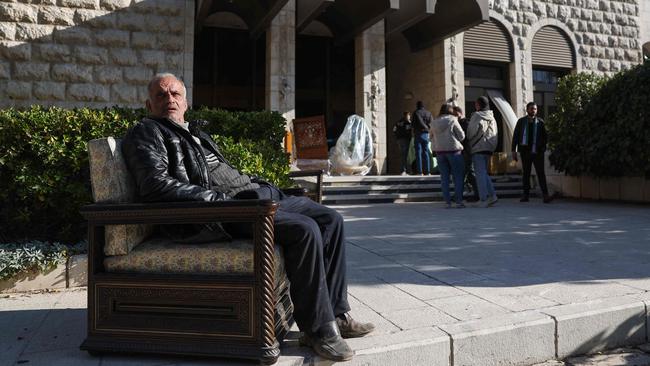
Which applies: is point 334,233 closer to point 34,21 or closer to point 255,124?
point 255,124

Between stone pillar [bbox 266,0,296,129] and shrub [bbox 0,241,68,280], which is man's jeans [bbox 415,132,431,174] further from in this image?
shrub [bbox 0,241,68,280]

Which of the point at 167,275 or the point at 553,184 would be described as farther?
the point at 553,184

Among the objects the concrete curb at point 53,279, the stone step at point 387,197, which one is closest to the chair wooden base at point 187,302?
the concrete curb at point 53,279

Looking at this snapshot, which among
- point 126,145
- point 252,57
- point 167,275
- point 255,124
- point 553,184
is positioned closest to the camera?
point 167,275

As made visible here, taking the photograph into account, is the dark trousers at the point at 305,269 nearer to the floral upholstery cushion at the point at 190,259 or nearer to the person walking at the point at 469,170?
the floral upholstery cushion at the point at 190,259

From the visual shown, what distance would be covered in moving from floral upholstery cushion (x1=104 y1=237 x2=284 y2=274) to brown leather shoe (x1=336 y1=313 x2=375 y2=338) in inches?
17.3

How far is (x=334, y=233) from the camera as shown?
8.78 feet

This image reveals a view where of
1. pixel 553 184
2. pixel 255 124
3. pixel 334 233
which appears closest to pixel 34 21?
pixel 255 124

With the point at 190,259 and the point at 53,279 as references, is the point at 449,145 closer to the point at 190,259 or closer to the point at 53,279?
the point at 53,279

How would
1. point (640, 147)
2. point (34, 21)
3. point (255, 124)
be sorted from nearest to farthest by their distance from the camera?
point (255, 124), point (640, 147), point (34, 21)

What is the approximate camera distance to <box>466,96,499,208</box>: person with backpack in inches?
335

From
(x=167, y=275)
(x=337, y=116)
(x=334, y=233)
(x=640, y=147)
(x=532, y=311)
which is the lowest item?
(x=532, y=311)

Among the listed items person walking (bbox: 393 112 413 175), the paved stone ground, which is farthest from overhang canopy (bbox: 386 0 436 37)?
the paved stone ground

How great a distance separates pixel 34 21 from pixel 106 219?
10.3 m
